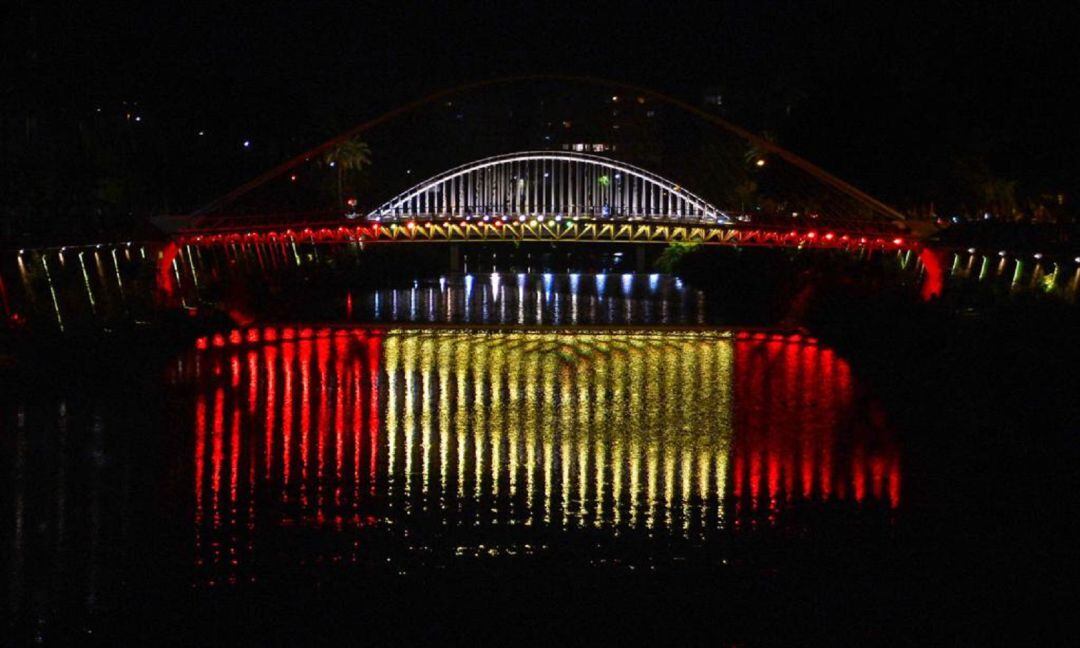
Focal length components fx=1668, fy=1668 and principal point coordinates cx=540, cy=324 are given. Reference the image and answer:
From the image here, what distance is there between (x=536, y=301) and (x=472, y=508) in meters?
60.0

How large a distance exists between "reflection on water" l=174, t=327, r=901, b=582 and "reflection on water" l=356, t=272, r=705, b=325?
16.6m

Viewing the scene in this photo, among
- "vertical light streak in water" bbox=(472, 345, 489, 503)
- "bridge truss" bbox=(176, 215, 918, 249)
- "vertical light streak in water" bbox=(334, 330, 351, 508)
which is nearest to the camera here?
"vertical light streak in water" bbox=(472, 345, 489, 503)

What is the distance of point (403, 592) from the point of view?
24766mm

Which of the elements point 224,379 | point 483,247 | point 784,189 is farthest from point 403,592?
point 483,247

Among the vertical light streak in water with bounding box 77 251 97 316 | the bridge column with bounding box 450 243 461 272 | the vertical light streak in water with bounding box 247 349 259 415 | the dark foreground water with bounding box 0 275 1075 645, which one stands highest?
the vertical light streak in water with bounding box 77 251 97 316

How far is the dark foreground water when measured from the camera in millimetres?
23578

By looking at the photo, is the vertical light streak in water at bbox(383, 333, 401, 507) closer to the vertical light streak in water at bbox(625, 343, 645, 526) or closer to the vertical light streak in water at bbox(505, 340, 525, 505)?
the vertical light streak in water at bbox(505, 340, 525, 505)

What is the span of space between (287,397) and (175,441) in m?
8.23

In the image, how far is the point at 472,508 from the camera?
30922 mm

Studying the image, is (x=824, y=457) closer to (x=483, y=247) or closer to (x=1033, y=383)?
(x=1033, y=383)

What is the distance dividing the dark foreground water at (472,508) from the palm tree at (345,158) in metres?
58.0

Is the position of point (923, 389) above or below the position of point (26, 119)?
below

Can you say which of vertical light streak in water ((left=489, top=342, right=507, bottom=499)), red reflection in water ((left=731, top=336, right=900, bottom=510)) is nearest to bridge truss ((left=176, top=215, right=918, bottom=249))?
red reflection in water ((left=731, top=336, right=900, bottom=510))

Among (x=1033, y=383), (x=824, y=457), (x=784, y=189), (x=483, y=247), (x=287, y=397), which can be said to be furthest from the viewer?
(x=483, y=247)
